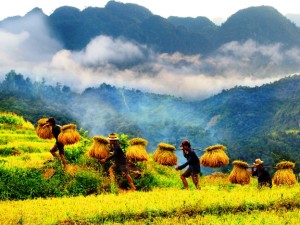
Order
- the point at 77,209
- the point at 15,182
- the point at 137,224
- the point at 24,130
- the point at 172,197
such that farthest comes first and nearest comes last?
the point at 24,130 → the point at 15,182 → the point at 172,197 → the point at 77,209 → the point at 137,224

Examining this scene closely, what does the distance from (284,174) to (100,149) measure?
7058 millimetres

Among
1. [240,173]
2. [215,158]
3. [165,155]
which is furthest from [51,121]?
[240,173]

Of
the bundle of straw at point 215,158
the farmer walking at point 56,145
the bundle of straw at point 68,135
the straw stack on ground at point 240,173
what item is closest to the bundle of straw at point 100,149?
the bundle of straw at point 68,135

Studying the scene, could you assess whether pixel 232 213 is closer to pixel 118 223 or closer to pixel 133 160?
pixel 118 223

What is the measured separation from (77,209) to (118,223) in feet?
4.36

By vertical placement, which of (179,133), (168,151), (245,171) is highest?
(168,151)

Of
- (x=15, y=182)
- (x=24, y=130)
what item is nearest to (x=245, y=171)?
(x=15, y=182)

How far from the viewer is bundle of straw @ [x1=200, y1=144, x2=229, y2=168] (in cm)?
1584

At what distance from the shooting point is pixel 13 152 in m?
20.5

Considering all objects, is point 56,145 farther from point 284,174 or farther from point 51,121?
point 284,174

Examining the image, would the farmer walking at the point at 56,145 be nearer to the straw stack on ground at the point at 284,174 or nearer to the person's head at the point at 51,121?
the person's head at the point at 51,121

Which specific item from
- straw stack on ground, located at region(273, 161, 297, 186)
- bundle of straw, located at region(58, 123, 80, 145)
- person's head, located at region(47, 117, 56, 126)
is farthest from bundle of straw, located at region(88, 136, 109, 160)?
straw stack on ground, located at region(273, 161, 297, 186)

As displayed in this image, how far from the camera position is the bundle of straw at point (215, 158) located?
1584 cm

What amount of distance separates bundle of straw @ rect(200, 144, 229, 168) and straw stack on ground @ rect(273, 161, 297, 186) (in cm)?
205
